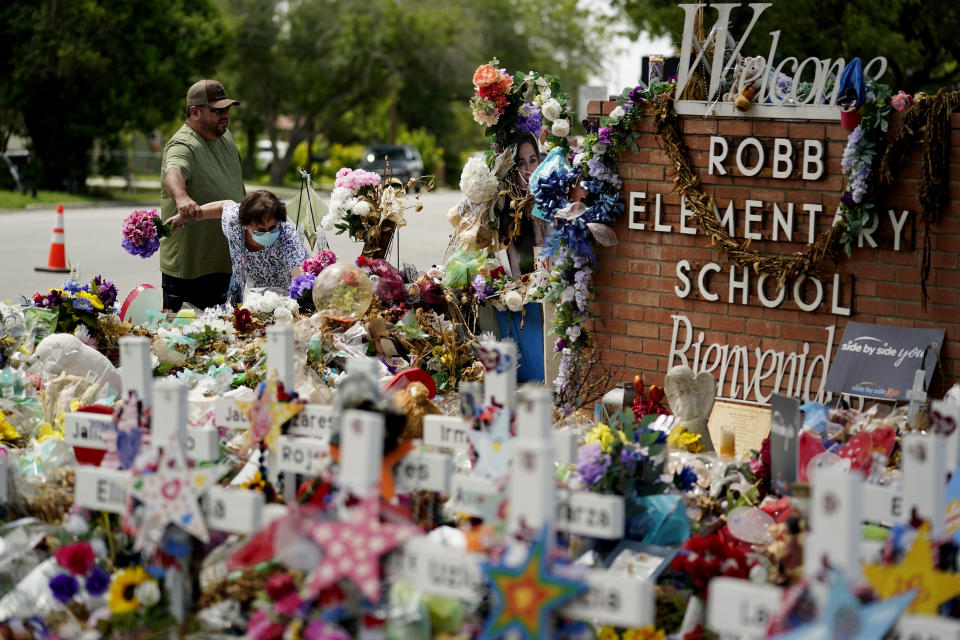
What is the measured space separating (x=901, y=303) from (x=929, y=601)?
10.4ft

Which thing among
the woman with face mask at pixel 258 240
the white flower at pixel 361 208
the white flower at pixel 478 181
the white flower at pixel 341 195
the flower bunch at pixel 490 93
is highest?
the flower bunch at pixel 490 93

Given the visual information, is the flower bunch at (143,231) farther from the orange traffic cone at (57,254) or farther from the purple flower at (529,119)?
the orange traffic cone at (57,254)

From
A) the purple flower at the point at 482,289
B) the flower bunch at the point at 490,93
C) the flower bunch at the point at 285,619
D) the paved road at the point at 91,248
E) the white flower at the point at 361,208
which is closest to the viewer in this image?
the flower bunch at the point at 285,619

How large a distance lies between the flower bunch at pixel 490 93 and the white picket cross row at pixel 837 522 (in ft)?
16.1

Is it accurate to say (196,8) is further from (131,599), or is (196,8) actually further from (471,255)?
(131,599)

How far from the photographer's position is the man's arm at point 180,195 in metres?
6.39

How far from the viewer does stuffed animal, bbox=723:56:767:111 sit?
→ 550 centimetres

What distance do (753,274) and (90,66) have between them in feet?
77.1

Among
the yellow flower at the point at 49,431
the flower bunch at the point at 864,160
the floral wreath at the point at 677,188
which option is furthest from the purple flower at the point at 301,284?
the flower bunch at the point at 864,160

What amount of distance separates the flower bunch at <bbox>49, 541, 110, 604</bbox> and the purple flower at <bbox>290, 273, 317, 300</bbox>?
3.50m

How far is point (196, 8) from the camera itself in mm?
29266

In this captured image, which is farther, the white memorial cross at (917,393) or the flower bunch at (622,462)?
the white memorial cross at (917,393)

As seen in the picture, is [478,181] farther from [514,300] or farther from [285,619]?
[285,619]

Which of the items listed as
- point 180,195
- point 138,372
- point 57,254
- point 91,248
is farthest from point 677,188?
point 91,248
